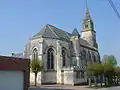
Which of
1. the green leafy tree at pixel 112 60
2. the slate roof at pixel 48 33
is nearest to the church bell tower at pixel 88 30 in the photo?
the green leafy tree at pixel 112 60

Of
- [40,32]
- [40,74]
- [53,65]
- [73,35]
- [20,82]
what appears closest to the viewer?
[20,82]

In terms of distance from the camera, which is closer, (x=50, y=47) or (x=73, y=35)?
(x=50, y=47)

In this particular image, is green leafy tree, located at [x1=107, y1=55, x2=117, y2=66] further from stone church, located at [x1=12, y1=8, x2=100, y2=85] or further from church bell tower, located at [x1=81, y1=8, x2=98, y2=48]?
stone church, located at [x1=12, y1=8, x2=100, y2=85]

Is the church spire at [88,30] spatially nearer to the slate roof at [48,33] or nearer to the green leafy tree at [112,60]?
the green leafy tree at [112,60]

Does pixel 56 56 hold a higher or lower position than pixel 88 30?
lower

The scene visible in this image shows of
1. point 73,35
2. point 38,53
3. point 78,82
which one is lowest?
point 78,82

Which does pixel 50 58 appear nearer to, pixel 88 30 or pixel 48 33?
pixel 48 33

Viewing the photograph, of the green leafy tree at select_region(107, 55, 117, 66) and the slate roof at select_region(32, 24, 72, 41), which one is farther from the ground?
the slate roof at select_region(32, 24, 72, 41)

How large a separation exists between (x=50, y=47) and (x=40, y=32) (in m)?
6.21

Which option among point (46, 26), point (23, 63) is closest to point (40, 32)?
point (46, 26)

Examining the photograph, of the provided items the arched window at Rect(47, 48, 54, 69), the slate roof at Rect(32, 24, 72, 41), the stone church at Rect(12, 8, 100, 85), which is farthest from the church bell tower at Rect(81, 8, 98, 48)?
the arched window at Rect(47, 48, 54, 69)

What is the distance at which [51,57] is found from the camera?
2126 inches

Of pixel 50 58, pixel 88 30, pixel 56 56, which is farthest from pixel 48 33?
pixel 88 30

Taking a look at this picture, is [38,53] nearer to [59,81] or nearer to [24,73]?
[59,81]
